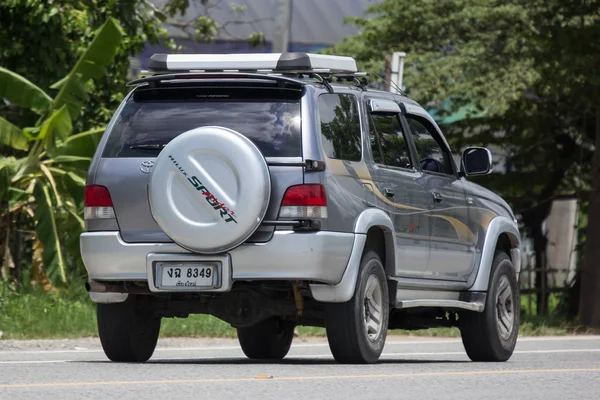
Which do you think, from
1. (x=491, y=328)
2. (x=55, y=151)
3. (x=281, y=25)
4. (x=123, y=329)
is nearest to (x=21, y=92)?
(x=55, y=151)

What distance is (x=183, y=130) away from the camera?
927 centimetres

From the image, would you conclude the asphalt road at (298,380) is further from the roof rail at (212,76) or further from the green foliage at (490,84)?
the green foliage at (490,84)

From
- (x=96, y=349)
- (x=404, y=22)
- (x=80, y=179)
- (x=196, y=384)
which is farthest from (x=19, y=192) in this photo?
(x=404, y=22)

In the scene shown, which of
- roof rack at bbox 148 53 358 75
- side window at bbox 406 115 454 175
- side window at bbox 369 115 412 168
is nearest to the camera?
roof rack at bbox 148 53 358 75

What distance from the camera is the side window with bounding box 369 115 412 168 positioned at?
32.2 feet

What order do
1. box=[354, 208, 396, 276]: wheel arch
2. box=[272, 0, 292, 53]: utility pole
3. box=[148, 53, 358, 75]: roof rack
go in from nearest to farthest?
box=[354, 208, 396, 276]: wheel arch → box=[148, 53, 358, 75]: roof rack → box=[272, 0, 292, 53]: utility pole

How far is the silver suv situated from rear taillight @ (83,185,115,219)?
0.04 ft

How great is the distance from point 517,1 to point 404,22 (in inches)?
133

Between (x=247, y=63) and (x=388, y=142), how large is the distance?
4.05 ft

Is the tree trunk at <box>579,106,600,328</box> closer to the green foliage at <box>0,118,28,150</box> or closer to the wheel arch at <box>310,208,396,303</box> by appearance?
the green foliage at <box>0,118,28,150</box>

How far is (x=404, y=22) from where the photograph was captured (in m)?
25.0

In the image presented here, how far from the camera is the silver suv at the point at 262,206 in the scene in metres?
8.83

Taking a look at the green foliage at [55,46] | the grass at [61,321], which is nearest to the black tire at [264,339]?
the grass at [61,321]

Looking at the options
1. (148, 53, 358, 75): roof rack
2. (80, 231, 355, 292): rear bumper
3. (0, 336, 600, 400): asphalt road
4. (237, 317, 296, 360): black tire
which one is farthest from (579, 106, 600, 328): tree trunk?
(80, 231, 355, 292): rear bumper
